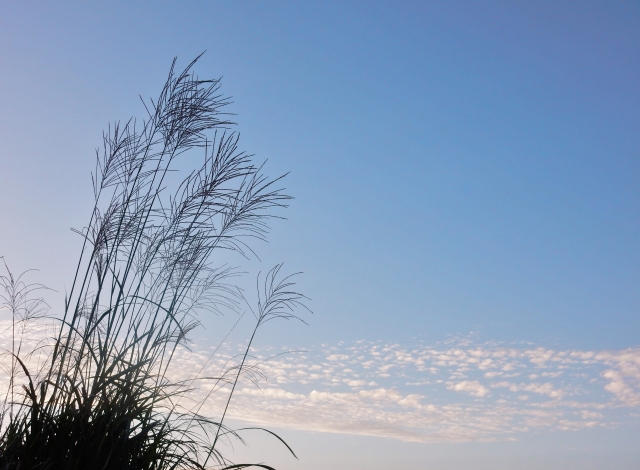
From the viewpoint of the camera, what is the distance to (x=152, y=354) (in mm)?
3119

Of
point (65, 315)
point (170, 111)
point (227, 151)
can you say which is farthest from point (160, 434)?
point (170, 111)

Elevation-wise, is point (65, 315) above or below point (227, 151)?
below

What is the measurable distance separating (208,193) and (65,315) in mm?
1001

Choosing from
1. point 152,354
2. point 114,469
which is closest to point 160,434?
point 114,469

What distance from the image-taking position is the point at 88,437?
2574 mm

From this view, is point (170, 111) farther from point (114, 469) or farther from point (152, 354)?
point (114, 469)

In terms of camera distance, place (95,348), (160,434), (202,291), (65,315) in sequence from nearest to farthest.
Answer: (160,434)
(95,348)
(65,315)
(202,291)

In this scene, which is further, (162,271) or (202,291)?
(202,291)

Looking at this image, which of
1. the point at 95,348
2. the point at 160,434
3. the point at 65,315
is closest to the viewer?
the point at 160,434

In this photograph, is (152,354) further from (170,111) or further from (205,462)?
(170,111)

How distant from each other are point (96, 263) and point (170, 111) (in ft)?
3.05

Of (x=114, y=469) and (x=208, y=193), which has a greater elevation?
(x=208, y=193)

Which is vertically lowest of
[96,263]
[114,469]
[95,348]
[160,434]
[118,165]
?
[114,469]

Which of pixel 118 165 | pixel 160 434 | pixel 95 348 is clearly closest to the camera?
pixel 160 434
